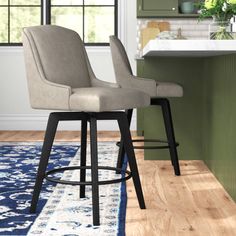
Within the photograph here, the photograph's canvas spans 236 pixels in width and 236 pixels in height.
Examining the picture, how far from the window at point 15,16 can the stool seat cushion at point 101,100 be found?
4300mm

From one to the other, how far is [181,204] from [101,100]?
74 cm

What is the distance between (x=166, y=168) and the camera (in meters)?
3.77

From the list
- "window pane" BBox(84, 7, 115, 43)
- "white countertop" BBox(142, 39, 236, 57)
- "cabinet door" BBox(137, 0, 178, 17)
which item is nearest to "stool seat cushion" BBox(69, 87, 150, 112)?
"white countertop" BBox(142, 39, 236, 57)

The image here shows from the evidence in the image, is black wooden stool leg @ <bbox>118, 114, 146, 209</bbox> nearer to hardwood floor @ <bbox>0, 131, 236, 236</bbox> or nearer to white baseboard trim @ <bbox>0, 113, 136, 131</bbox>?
hardwood floor @ <bbox>0, 131, 236, 236</bbox>

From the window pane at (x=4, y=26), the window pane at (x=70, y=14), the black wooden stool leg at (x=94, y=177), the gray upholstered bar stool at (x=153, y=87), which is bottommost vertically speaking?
the black wooden stool leg at (x=94, y=177)

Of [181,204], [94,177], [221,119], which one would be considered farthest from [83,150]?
[221,119]

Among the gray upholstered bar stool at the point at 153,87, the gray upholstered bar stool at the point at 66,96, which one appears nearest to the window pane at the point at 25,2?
the gray upholstered bar stool at the point at 153,87

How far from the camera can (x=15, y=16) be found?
6.62 m

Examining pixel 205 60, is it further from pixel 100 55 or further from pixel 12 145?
pixel 100 55

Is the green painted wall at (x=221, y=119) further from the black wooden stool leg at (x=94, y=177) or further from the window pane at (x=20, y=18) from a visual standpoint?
the window pane at (x=20, y=18)

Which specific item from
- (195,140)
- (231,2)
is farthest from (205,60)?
(231,2)

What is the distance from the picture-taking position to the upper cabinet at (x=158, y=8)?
6.17 meters

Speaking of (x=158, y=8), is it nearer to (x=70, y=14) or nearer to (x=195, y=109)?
(x=70, y=14)

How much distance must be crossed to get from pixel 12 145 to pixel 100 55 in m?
1.93
